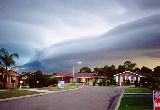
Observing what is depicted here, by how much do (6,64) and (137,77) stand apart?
5049 cm

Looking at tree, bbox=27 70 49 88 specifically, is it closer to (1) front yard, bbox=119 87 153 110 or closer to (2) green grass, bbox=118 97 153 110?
(1) front yard, bbox=119 87 153 110

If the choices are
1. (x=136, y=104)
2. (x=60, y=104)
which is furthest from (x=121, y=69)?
(x=60, y=104)

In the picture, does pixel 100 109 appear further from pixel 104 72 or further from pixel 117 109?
pixel 104 72

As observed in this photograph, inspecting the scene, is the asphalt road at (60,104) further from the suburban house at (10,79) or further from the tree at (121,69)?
the tree at (121,69)

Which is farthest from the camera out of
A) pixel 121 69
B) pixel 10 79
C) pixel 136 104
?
pixel 121 69

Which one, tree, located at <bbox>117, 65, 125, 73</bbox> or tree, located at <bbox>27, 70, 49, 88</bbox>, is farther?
tree, located at <bbox>117, 65, 125, 73</bbox>

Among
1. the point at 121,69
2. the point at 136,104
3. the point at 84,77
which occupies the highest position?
the point at 121,69

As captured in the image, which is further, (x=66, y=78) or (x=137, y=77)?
(x=66, y=78)

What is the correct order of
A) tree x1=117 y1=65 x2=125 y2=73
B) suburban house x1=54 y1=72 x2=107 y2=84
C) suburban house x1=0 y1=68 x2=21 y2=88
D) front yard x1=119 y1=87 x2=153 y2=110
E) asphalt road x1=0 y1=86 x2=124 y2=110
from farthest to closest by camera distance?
tree x1=117 y1=65 x2=125 y2=73
suburban house x1=54 y1=72 x2=107 y2=84
suburban house x1=0 y1=68 x2=21 y2=88
asphalt road x1=0 y1=86 x2=124 y2=110
front yard x1=119 y1=87 x2=153 y2=110

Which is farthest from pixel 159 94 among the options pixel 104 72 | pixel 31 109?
pixel 104 72

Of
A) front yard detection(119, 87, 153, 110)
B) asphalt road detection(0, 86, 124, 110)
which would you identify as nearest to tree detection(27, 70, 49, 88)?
asphalt road detection(0, 86, 124, 110)

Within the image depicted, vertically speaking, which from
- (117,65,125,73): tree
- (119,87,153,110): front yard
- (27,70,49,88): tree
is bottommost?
(119,87,153,110): front yard

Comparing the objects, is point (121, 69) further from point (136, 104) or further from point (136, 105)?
point (136, 105)

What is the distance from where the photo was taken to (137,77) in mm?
91500
